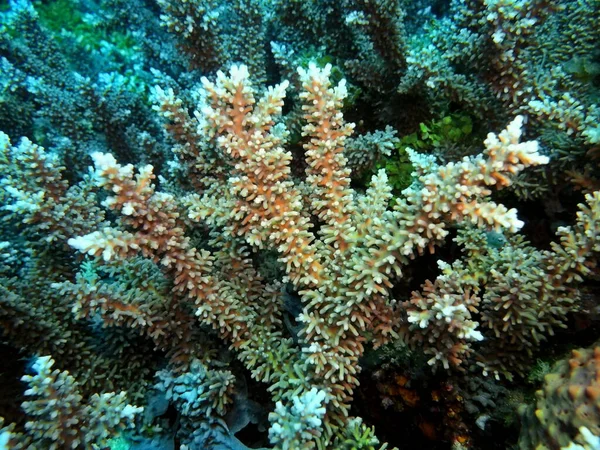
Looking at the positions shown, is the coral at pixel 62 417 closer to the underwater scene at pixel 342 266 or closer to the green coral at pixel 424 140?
the underwater scene at pixel 342 266

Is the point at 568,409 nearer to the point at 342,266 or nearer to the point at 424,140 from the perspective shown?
the point at 342,266

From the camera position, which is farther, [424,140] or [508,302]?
[424,140]

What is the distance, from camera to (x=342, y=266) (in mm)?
2334

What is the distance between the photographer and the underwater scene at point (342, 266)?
206cm

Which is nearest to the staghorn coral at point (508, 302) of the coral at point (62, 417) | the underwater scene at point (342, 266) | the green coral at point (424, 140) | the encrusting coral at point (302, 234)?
the underwater scene at point (342, 266)

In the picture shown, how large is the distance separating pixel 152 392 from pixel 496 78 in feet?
11.7

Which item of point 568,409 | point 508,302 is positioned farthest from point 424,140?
point 568,409

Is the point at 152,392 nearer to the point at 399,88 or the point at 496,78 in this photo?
the point at 399,88

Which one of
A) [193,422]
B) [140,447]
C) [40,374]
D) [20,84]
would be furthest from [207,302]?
[20,84]

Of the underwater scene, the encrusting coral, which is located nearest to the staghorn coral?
the underwater scene

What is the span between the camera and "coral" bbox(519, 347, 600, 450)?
1558mm

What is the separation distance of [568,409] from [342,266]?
1266mm

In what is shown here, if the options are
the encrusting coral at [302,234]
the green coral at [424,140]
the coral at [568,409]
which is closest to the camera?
the coral at [568,409]

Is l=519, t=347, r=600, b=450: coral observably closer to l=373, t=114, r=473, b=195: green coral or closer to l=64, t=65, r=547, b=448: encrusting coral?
l=64, t=65, r=547, b=448: encrusting coral
